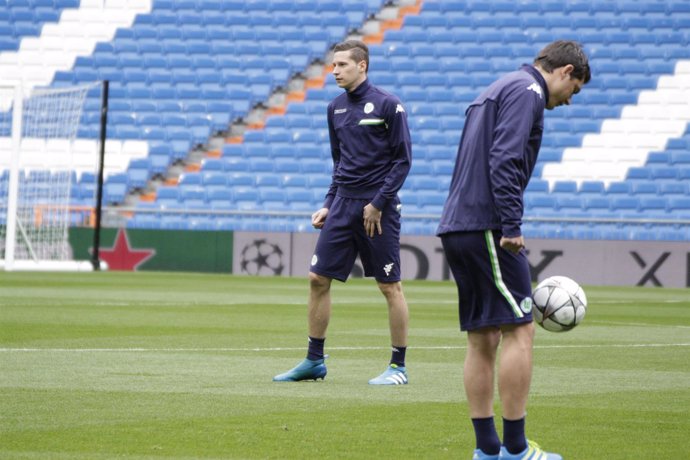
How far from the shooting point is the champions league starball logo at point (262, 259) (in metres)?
26.5

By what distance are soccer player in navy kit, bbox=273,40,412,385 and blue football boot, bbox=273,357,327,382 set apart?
0.23 feet

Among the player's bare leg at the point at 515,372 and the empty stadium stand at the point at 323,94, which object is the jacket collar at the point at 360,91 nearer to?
the player's bare leg at the point at 515,372

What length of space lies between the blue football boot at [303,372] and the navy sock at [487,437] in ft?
10.1

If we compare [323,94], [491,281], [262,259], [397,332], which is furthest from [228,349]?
[323,94]

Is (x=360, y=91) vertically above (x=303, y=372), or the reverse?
(x=360, y=91)

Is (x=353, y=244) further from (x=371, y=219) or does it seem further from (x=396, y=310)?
(x=396, y=310)

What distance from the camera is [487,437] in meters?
5.64

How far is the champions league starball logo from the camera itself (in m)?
26.5

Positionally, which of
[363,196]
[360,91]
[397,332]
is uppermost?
[360,91]

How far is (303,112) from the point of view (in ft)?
98.3

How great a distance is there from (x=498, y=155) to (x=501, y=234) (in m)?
0.34

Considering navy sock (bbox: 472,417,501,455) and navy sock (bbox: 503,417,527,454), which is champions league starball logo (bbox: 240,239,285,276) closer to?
navy sock (bbox: 472,417,501,455)

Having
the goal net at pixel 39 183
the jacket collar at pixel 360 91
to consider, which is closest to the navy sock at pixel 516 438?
the jacket collar at pixel 360 91

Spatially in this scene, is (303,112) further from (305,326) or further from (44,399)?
(44,399)
